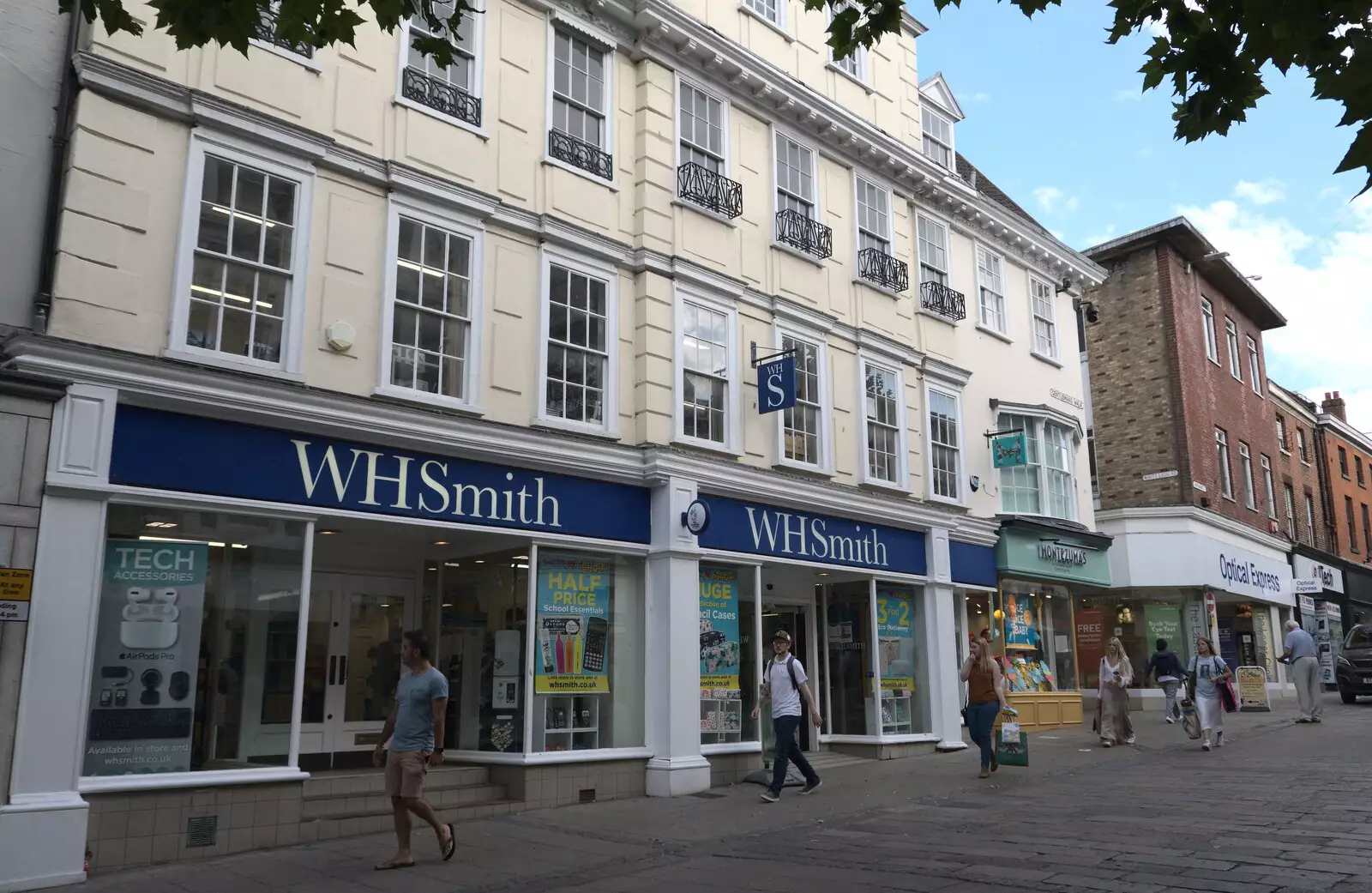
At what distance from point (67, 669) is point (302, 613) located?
6.93ft

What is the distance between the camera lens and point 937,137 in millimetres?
20938

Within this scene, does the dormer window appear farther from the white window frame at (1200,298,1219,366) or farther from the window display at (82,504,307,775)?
the window display at (82,504,307,775)

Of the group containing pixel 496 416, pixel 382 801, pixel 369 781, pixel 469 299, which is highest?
pixel 469 299

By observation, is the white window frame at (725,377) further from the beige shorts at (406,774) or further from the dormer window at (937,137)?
the dormer window at (937,137)

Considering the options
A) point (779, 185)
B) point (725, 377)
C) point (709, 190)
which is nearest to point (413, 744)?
point (725, 377)

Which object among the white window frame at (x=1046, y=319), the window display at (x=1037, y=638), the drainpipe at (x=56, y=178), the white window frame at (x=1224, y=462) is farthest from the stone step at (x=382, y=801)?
the white window frame at (x=1224, y=462)

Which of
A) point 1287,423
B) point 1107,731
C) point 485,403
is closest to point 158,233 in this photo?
point 485,403

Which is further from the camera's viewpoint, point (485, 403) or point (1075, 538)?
point (1075, 538)

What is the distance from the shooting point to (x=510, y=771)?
12.0 metres

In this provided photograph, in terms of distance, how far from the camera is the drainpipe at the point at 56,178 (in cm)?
902

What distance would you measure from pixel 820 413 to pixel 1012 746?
212 inches

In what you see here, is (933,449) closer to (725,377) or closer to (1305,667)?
(725,377)

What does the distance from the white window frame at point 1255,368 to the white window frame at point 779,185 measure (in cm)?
2258

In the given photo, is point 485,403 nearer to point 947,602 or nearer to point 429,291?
point 429,291
